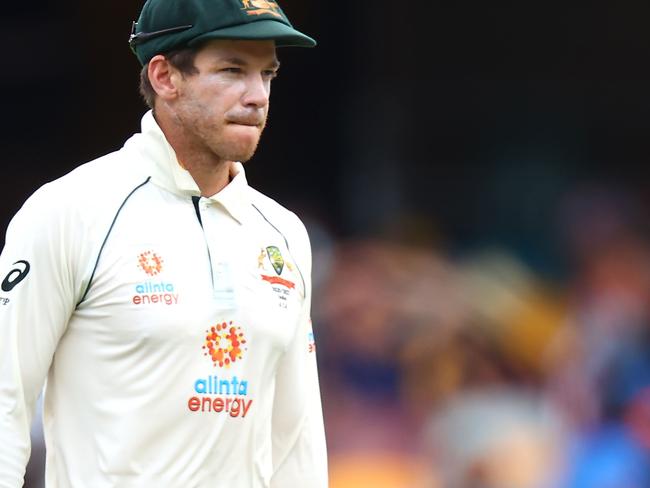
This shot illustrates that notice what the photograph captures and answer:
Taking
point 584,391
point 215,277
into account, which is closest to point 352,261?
point 584,391

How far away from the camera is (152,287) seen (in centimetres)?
269

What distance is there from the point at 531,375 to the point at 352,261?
129cm

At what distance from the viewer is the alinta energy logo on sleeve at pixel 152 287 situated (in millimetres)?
2674

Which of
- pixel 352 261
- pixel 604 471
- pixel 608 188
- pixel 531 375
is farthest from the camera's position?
pixel 608 188

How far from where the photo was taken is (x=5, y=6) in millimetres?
9727

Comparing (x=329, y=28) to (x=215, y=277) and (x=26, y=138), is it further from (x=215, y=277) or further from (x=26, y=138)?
(x=215, y=277)

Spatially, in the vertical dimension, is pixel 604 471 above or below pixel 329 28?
below

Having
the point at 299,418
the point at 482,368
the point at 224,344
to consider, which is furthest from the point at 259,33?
the point at 482,368

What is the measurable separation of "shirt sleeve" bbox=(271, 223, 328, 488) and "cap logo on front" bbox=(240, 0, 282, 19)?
0.56 metres

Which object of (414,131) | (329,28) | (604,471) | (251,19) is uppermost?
(251,19)

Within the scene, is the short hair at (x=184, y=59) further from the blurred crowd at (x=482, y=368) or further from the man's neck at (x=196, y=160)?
the blurred crowd at (x=482, y=368)

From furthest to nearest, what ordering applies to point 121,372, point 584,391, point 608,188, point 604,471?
point 608,188 → point 584,391 → point 604,471 → point 121,372

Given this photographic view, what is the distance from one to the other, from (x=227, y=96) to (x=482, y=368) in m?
4.22

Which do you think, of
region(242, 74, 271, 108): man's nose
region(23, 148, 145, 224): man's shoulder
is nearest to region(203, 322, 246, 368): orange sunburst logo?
region(23, 148, 145, 224): man's shoulder
